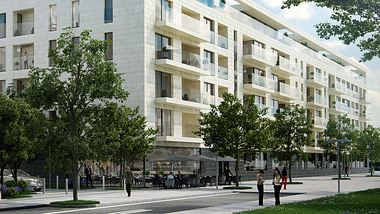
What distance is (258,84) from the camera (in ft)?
170

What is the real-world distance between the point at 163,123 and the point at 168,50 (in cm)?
575

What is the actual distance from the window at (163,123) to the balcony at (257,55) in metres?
14.6

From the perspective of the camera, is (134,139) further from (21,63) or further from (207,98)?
(21,63)

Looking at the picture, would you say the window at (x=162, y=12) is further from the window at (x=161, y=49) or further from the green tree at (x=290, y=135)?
the green tree at (x=290, y=135)

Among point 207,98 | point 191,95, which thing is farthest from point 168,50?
point 207,98

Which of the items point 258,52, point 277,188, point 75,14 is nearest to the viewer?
point 277,188

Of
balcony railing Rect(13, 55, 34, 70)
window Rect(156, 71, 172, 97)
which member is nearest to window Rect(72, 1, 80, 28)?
balcony railing Rect(13, 55, 34, 70)

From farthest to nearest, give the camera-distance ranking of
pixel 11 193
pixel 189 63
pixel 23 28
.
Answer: pixel 23 28, pixel 189 63, pixel 11 193

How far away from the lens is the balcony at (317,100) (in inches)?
2613

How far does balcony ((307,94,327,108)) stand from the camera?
66375mm

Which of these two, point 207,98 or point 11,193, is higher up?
point 207,98

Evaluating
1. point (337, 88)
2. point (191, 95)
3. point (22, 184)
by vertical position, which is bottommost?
point (22, 184)

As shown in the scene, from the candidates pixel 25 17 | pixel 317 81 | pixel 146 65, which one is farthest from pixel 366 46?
pixel 317 81

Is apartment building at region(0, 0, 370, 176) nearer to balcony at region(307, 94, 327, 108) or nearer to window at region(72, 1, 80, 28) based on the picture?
window at region(72, 1, 80, 28)
